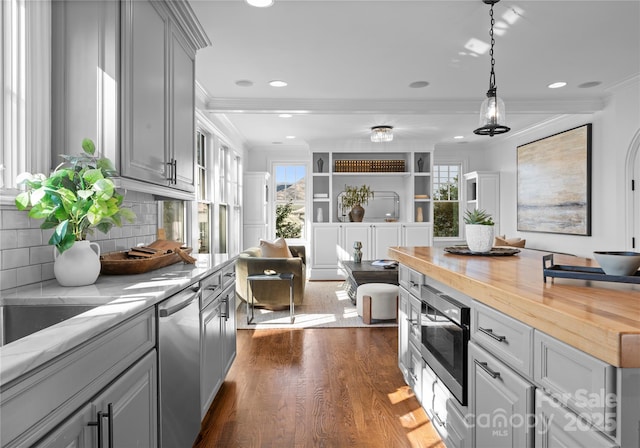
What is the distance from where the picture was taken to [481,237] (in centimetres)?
232

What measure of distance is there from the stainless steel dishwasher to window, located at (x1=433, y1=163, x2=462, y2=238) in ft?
23.7

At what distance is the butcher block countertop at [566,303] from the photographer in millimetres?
857

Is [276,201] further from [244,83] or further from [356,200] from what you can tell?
[244,83]

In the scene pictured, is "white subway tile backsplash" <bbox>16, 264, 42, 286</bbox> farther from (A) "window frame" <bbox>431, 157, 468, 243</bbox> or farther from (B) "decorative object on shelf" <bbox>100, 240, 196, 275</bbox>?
(A) "window frame" <bbox>431, 157, 468, 243</bbox>

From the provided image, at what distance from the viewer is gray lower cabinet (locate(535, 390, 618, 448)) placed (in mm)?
955

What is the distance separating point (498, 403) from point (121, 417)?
1213mm

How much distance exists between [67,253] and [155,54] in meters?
1.19

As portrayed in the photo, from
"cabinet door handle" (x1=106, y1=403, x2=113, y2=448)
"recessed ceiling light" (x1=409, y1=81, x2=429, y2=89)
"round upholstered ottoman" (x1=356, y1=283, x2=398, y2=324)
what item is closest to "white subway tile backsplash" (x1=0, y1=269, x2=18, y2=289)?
"cabinet door handle" (x1=106, y1=403, x2=113, y2=448)

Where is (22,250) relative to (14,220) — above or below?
below

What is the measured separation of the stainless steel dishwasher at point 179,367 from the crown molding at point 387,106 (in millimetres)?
3521

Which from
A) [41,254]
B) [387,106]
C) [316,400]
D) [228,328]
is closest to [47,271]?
[41,254]

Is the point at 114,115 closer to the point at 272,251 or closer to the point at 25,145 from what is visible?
the point at 25,145

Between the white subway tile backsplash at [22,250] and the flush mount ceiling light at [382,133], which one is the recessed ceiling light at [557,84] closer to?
the flush mount ceiling light at [382,133]

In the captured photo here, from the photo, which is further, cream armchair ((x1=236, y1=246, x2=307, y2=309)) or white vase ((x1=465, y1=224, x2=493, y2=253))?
cream armchair ((x1=236, y1=246, x2=307, y2=309))
